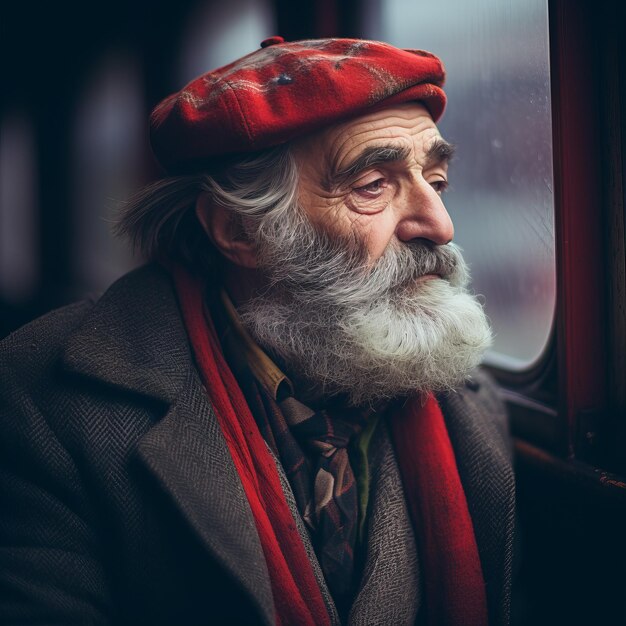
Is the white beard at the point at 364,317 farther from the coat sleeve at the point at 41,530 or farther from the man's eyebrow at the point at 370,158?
the coat sleeve at the point at 41,530

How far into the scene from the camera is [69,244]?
4883 millimetres

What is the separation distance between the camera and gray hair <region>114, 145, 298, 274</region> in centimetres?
139

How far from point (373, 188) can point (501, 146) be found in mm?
597

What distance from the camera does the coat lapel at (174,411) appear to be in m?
1.04

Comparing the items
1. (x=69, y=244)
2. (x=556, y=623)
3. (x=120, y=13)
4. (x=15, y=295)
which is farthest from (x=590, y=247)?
(x=15, y=295)

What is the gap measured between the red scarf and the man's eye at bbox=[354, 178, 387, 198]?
1.60ft

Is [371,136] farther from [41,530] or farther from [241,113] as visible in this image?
[41,530]

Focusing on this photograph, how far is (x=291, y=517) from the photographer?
3.92ft

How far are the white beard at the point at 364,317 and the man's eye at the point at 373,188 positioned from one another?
4.8 inches

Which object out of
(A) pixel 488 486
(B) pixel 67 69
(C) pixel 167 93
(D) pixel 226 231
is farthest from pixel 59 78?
(A) pixel 488 486

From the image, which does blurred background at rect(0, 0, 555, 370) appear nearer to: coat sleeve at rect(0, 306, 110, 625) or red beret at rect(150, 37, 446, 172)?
red beret at rect(150, 37, 446, 172)

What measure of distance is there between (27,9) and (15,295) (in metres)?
2.55

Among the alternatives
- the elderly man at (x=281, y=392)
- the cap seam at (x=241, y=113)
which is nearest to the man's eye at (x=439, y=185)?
the elderly man at (x=281, y=392)

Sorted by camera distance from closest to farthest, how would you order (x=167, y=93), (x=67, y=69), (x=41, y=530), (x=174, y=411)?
(x=41, y=530) → (x=174, y=411) → (x=167, y=93) → (x=67, y=69)
